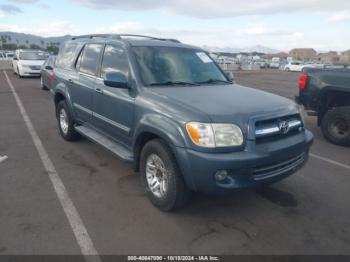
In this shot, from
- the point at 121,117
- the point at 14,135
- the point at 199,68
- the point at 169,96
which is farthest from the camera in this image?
the point at 14,135

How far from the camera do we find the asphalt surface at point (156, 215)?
3.08 meters

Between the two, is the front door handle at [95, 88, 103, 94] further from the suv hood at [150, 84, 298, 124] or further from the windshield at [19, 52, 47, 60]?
the windshield at [19, 52, 47, 60]

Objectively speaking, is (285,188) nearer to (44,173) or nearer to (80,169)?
(80,169)

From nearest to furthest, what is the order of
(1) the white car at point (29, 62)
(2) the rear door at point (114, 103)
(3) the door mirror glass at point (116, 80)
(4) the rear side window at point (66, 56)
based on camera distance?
1. (3) the door mirror glass at point (116, 80)
2. (2) the rear door at point (114, 103)
3. (4) the rear side window at point (66, 56)
4. (1) the white car at point (29, 62)

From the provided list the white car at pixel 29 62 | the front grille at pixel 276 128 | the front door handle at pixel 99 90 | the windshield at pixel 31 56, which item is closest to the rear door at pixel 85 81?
the front door handle at pixel 99 90

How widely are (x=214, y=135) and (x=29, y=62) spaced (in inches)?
693

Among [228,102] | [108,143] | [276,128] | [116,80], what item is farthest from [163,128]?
[108,143]

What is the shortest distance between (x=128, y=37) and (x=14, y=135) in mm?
3608

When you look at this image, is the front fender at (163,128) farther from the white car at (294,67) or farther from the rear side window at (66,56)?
the white car at (294,67)

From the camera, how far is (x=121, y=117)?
13.9 ft

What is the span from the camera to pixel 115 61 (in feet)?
14.7

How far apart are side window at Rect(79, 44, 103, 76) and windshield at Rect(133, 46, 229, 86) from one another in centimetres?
92

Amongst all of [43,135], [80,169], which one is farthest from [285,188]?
[43,135]

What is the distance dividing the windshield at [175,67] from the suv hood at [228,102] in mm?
234
